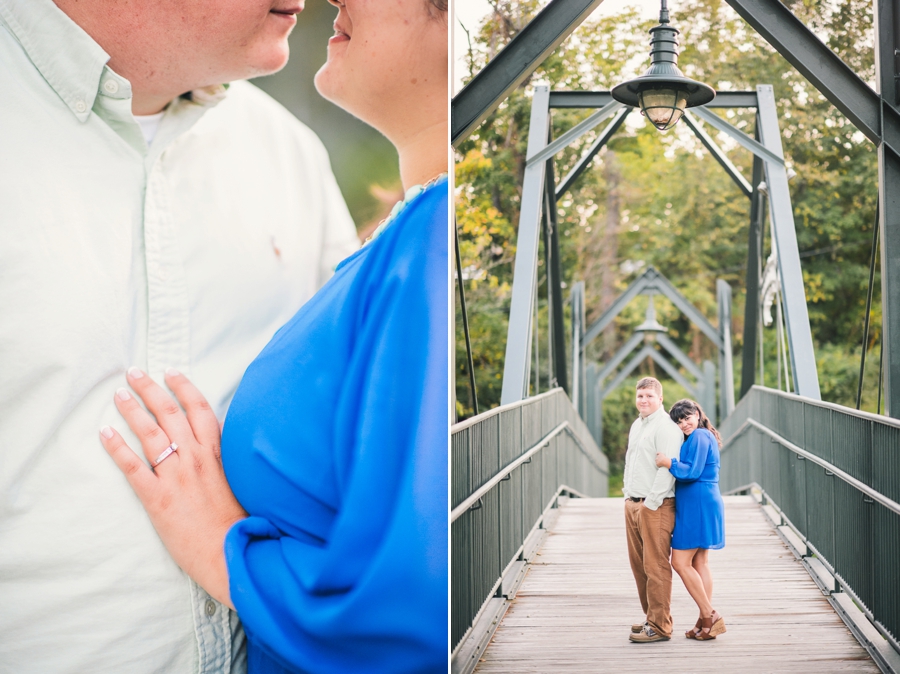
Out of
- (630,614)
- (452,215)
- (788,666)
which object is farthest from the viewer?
(630,614)

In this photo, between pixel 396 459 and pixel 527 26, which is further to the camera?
pixel 527 26

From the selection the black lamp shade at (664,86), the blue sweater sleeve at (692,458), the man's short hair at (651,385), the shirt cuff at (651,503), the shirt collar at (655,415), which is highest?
the black lamp shade at (664,86)

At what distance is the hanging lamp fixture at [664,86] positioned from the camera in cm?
386

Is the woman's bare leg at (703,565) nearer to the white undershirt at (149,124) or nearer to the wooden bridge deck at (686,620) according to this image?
the wooden bridge deck at (686,620)

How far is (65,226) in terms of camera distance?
2.12m

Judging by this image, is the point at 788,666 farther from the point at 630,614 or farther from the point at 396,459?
the point at 396,459

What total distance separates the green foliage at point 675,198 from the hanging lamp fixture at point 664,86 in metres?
0.27

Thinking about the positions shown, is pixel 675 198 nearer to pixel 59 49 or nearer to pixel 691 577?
pixel 691 577

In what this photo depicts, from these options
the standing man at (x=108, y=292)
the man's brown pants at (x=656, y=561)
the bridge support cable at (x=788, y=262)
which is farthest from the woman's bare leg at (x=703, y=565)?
the standing man at (x=108, y=292)

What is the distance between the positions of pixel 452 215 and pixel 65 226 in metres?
1.09

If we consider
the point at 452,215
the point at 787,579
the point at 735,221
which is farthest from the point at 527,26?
the point at 735,221

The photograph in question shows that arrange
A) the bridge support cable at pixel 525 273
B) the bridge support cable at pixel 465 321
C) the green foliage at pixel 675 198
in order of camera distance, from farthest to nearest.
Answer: the green foliage at pixel 675 198 → the bridge support cable at pixel 525 273 → the bridge support cable at pixel 465 321

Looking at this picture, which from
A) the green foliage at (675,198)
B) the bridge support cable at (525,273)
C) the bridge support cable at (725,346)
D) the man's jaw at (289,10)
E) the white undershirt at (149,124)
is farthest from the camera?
the bridge support cable at (725,346)

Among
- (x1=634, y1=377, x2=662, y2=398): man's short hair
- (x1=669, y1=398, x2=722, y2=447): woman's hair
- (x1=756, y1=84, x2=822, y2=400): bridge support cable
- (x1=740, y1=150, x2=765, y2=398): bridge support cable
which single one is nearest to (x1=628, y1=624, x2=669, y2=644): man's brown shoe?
(x1=669, y1=398, x2=722, y2=447): woman's hair
